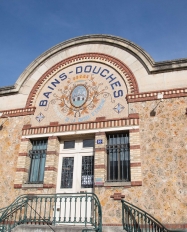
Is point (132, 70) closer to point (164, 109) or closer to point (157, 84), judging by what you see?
point (157, 84)

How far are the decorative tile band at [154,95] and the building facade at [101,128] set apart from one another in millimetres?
35

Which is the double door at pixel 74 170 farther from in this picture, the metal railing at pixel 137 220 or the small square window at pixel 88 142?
the metal railing at pixel 137 220

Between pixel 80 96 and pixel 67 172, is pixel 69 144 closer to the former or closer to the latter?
pixel 67 172

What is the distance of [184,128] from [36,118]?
5882mm

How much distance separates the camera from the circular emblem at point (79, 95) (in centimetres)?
1121

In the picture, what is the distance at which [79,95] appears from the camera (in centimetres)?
1136

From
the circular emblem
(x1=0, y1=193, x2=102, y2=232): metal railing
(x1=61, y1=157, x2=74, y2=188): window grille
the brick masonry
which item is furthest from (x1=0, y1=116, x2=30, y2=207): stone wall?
the circular emblem

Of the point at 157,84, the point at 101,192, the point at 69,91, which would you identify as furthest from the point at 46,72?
the point at 101,192

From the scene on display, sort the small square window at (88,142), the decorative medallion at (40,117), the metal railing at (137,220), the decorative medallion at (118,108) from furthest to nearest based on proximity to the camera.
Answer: the decorative medallion at (40,117) < the small square window at (88,142) < the decorative medallion at (118,108) < the metal railing at (137,220)

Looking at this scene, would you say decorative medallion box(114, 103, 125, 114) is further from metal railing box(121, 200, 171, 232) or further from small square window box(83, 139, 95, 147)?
metal railing box(121, 200, 171, 232)

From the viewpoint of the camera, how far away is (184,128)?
943cm

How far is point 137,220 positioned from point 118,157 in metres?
2.26

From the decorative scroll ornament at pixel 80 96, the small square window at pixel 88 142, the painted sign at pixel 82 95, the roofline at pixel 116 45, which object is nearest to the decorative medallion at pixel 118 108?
the painted sign at pixel 82 95

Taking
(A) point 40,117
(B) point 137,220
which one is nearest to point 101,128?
(A) point 40,117
